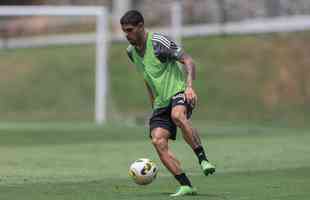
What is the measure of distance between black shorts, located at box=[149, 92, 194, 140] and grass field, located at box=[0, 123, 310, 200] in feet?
2.68

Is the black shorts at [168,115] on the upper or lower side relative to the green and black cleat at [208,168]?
upper

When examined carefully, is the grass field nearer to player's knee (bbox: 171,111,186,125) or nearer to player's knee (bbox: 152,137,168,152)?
player's knee (bbox: 152,137,168,152)

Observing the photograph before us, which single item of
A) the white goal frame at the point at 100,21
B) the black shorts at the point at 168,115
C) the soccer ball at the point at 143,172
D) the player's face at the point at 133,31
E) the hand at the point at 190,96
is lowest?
the white goal frame at the point at 100,21

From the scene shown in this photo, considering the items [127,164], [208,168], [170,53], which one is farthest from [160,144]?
[127,164]

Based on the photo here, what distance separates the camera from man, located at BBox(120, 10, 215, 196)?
Answer: 42.7ft

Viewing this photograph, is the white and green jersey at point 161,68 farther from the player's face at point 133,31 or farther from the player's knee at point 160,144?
the player's knee at point 160,144

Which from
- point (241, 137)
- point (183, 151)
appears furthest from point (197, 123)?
point (183, 151)

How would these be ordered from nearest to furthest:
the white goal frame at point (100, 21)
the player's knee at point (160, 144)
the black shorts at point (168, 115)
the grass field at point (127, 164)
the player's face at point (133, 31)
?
the player's face at point (133, 31), the player's knee at point (160, 144), the black shorts at point (168, 115), the grass field at point (127, 164), the white goal frame at point (100, 21)

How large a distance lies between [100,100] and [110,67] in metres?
8.08

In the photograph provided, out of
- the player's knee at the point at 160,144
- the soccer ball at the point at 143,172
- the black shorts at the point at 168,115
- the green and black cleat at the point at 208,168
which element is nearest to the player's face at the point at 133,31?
the black shorts at the point at 168,115

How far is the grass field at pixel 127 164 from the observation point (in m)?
13.6

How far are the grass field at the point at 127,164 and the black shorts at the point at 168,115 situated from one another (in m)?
0.82

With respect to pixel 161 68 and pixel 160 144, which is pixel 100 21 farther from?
pixel 160 144

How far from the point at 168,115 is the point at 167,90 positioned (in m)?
0.31
